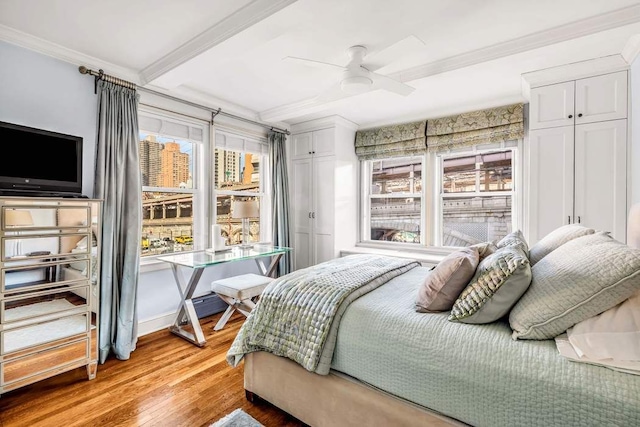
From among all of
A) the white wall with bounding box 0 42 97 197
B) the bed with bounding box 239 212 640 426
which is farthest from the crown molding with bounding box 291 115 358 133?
the bed with bounding box 239 212 640 426

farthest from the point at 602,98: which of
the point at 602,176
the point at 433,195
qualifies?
the point at 433,195

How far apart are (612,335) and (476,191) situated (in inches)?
116

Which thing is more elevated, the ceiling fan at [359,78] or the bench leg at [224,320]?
the ceiling fan at [359,78]

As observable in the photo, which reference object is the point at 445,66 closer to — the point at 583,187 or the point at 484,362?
the point at 583,187

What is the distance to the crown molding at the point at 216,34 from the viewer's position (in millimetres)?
1838

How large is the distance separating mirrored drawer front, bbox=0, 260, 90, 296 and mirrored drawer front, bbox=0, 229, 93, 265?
44 mm

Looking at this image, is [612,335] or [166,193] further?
[166,193]

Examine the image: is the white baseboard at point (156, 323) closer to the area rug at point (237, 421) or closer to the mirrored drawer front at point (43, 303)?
the mirrored drawer front at point (43, 303)

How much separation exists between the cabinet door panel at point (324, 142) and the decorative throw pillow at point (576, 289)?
10.2 ft

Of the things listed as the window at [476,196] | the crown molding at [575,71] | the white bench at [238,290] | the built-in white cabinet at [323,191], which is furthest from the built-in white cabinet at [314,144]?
the crown molding at [575,71]

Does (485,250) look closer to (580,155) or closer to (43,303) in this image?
(580,155)

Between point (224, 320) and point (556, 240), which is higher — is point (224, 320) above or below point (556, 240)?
below

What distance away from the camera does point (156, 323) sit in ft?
10.1

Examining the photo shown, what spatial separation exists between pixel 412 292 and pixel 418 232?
96.6 inches
